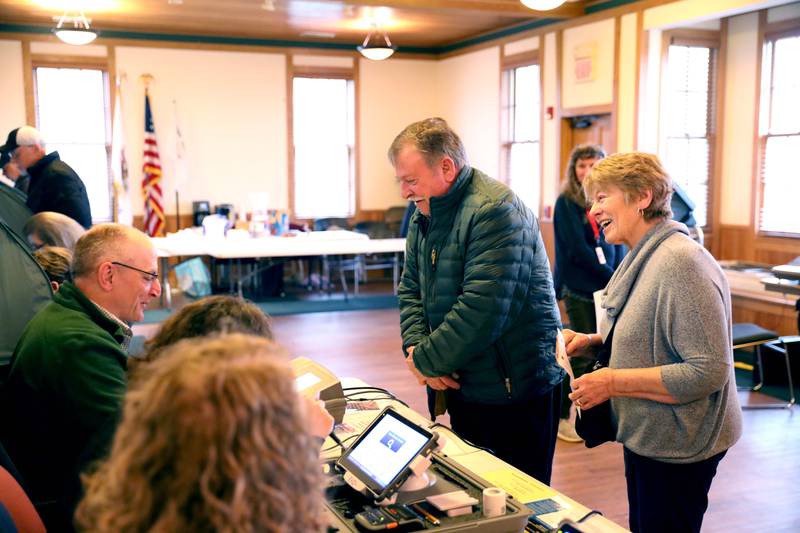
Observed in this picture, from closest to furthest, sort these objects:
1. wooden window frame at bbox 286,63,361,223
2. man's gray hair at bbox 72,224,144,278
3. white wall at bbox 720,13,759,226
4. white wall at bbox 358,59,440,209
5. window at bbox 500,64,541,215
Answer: man's gray hair at bbox 72,224,144,278 → white wall at bbox 720,13,759,226 → window at bbox 500,64,541,215 → wooden window frame at bbox 286,63,361,223 → white wall at bbox 358,59,440,209

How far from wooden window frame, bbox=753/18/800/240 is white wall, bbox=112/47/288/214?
19.6ft

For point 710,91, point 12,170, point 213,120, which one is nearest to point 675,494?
point 12,170

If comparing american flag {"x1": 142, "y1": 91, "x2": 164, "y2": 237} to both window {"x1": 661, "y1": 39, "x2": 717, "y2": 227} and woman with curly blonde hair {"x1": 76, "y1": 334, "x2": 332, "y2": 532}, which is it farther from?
woman with curly blonde hair {"x1": 76, "y1": 334, "x2": 332, "y2": 532}

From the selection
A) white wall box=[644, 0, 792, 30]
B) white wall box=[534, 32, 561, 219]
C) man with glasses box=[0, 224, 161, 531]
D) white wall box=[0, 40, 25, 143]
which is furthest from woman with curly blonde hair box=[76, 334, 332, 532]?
white wall box=[0, 40, 25, 143]

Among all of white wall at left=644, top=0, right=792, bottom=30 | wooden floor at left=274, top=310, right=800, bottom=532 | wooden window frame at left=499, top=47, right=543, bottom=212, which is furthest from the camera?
wooden window frame at left=499, top=47, right=543, bottom=212

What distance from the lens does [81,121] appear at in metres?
10.0

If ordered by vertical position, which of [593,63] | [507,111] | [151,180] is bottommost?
[151,180]

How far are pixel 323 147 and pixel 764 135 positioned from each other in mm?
5823

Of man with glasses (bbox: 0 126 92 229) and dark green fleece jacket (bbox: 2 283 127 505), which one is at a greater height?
man with glasses (bbox: 0 126 92 229)

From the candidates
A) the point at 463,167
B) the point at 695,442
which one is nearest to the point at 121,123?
the point at 463,167

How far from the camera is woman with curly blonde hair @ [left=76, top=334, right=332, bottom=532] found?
2.72ft

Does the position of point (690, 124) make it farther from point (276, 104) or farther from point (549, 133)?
point (276, 104)

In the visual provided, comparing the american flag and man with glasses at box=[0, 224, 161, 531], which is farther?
the american flag

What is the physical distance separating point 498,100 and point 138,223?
4818 mm
